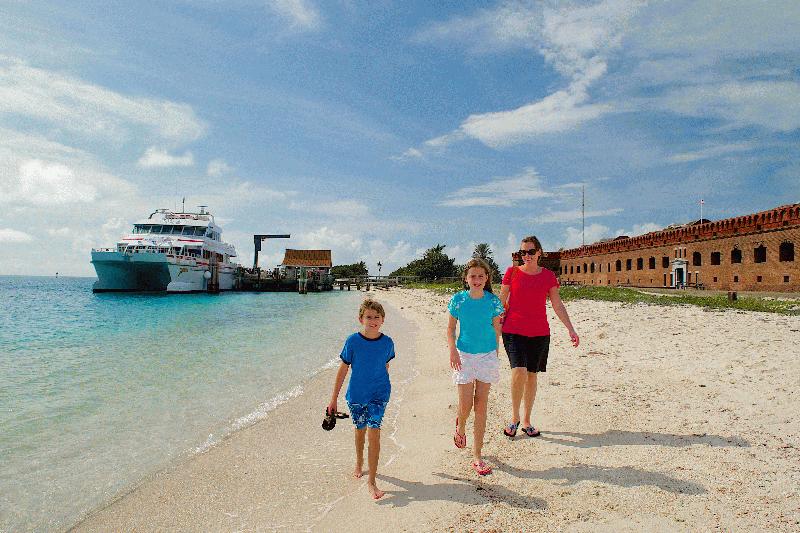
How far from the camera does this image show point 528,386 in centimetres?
470

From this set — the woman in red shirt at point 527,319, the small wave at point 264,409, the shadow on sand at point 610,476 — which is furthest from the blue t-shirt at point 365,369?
the small wave at point 264,409

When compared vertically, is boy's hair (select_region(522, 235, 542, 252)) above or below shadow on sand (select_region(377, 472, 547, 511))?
above

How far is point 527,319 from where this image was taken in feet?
14.8

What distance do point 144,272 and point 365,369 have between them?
176ft

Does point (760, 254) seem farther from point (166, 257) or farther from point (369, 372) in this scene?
point (166, 257)

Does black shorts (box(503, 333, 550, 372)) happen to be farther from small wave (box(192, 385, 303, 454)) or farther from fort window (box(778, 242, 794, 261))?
fort window (box(778, 242, 794, 261))

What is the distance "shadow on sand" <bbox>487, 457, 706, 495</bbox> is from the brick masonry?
27.6m

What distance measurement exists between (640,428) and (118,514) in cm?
507

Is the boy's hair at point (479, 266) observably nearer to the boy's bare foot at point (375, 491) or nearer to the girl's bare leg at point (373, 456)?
the girl's bare leg at point (373, 456)

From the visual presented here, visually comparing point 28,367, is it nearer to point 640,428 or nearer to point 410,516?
point 410,516

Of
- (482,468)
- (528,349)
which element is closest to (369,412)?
(482,468)

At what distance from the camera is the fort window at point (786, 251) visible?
24087 mm

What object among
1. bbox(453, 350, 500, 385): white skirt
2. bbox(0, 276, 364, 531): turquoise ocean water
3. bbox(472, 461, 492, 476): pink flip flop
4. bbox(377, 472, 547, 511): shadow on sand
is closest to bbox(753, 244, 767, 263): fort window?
bbox(0, 276, 364, 531): turquoise ocean water

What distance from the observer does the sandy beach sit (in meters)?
3.16
